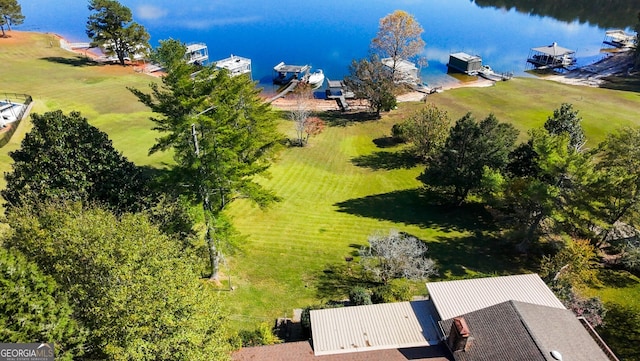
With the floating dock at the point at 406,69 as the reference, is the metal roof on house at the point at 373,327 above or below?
below

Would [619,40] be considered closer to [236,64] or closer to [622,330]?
[236,64]

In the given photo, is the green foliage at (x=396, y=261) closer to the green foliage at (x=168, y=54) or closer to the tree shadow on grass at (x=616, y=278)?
the tree shadow on grass at (x=616, y=278)

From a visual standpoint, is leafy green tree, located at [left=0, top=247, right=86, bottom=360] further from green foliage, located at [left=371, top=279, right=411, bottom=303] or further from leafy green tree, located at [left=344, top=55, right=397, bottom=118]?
leafy green tree, located at [left=344, top=55, right=397, bottom=118]

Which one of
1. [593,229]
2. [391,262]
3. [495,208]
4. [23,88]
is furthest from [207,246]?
[23,88]

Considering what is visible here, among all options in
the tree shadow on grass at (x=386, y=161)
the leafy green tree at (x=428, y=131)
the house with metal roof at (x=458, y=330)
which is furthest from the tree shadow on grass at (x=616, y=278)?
the tree shadow on grass at (x=386, y=161)

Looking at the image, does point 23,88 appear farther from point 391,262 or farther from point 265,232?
point 391,262
